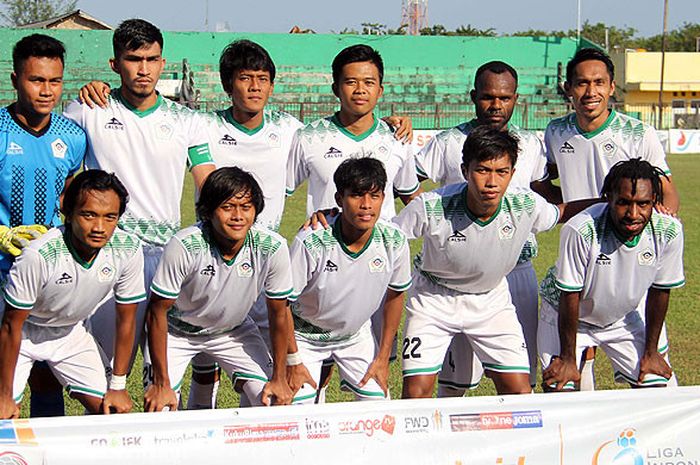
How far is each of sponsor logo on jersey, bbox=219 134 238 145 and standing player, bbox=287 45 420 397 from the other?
14.1 inches

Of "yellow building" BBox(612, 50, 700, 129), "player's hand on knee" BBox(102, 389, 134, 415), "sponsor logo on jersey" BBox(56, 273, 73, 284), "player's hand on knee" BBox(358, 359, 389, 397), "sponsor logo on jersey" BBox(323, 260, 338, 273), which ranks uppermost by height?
"yellow building" BBox(612, 50, 700, 129)

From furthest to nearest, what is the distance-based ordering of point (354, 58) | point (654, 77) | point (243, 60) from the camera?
point (654, 77)
point (354, 58)
point (243, 60)

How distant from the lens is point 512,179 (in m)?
5.87

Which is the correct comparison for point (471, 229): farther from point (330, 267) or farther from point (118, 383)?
point (118, 383)

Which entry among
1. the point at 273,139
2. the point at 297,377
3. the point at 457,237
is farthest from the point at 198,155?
the point at 457,237

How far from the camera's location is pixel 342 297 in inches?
204

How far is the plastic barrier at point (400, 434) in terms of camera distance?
161 inches

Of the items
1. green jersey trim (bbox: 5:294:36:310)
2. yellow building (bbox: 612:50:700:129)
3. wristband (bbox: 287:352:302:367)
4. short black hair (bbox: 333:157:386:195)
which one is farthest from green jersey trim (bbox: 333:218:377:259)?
yellow building (bbox: 612:50:700:129)

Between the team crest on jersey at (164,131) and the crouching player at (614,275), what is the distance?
2217 millimetres

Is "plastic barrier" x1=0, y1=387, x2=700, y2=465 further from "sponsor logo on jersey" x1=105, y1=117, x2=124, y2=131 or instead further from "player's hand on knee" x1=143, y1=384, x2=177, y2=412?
"sponsor logo on jersey" x1=105, y1=117, x2=124, y2=131

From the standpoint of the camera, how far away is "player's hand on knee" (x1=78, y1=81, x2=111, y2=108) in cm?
536

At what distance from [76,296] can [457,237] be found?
2.02m

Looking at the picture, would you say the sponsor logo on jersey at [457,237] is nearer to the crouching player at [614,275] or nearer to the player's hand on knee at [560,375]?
the crouching player at [614,275]

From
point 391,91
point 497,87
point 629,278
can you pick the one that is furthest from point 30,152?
point 391,91
